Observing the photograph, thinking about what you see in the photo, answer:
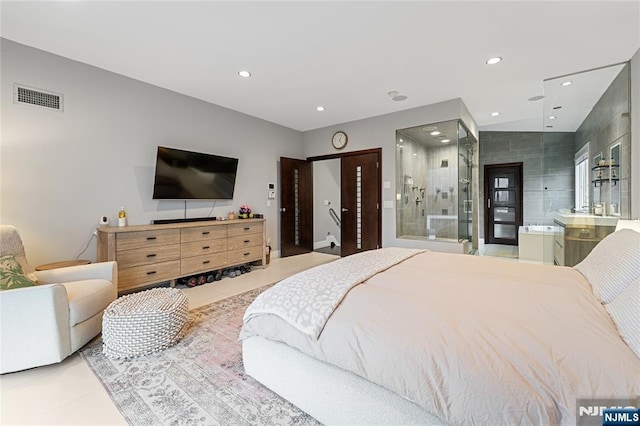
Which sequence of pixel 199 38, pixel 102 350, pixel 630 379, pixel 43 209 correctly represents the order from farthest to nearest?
pixel 43 209 < pixel 199 38 < pixel 102 350 < pixel 630 379

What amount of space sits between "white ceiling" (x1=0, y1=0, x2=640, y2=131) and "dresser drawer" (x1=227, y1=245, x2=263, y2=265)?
7.84ft

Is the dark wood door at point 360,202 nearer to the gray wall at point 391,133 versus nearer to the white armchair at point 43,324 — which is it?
the gray wall at point 391,133

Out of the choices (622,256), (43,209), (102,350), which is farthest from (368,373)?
(43,209)

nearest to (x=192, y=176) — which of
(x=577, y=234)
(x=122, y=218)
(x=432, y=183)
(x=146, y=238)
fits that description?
(x=122, y=218)

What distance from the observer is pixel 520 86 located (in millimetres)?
3809

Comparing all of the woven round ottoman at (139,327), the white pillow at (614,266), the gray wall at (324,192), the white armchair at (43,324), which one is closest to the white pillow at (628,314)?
the white pillow at (614,266)

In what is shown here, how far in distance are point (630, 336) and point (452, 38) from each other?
272 centimetres

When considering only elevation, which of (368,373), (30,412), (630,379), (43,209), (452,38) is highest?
(452,38)

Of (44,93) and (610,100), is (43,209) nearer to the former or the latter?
(44,93)

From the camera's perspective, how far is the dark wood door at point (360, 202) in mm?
5121

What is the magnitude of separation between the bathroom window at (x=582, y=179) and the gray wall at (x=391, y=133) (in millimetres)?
1678

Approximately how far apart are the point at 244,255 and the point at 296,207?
188 cm

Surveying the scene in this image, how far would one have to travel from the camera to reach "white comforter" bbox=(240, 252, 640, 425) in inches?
34.1

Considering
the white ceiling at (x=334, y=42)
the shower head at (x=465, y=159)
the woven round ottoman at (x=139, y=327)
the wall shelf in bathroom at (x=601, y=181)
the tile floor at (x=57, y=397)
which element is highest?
the white ceiling at (x=334, y=42)
